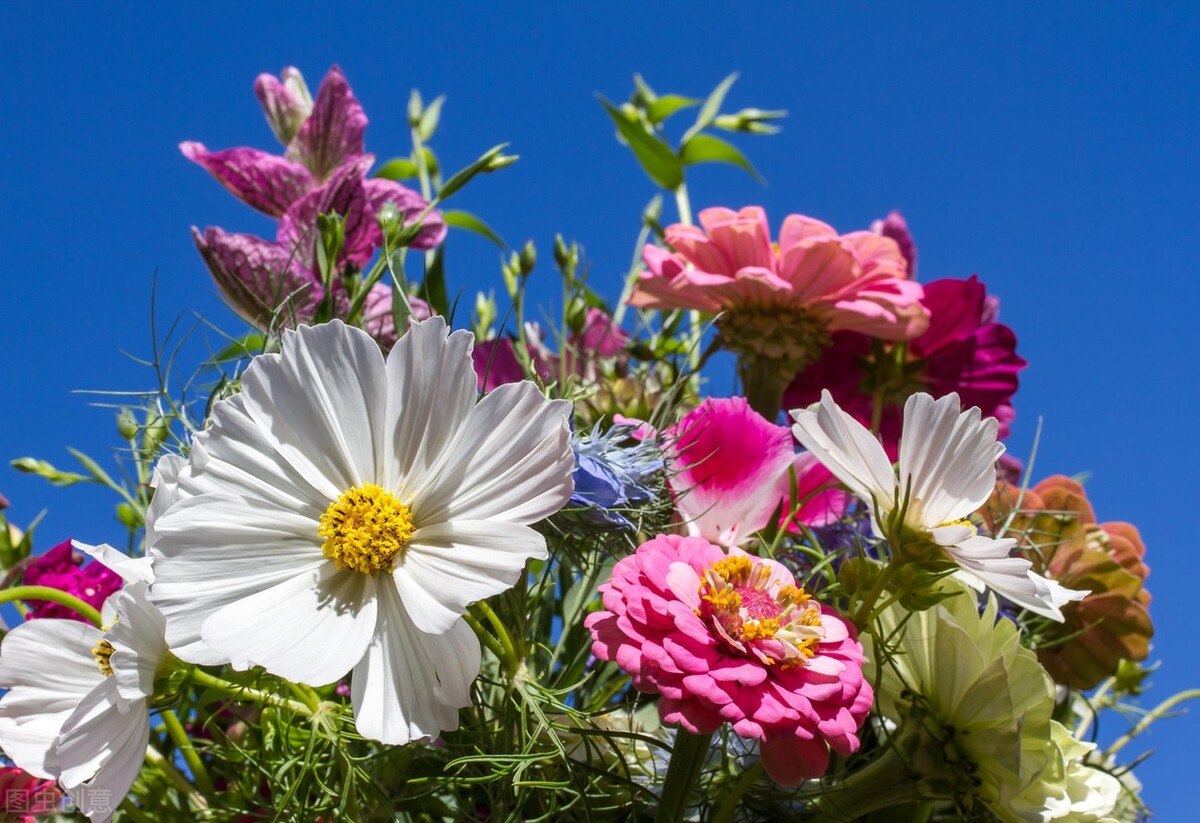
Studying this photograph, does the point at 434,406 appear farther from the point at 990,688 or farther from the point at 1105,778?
the point at 1105,778

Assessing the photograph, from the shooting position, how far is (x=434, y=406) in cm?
39

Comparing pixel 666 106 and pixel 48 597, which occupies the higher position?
pixel 666 106

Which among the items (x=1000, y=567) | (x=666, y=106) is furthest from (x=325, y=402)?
(x=666, y=106)

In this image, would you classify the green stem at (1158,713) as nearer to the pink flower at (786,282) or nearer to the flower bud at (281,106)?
the pink flower at (786,282)

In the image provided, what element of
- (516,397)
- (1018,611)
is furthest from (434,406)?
(1018,611)

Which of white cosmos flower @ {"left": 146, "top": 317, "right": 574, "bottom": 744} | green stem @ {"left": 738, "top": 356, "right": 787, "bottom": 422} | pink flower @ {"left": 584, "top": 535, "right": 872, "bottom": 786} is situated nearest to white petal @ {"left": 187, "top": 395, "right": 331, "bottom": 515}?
white cosmos flower @ {"left": 146, "top": 317, "right": 574, "bottom": 744}

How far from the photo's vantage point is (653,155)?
0.93m

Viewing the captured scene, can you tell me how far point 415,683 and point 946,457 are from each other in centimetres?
20

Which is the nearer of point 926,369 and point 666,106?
point 926,369

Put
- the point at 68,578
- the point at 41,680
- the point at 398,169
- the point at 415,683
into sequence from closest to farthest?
the point at 415,683
the point at 41,680
the point at 68,578
the point at 398,169

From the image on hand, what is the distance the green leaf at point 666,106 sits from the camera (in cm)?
99

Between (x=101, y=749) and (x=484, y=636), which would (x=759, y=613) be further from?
(x=101, y=749)

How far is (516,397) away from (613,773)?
17 cm

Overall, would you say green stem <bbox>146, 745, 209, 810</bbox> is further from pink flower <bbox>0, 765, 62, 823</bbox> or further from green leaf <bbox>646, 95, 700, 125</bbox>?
green leaf <bbox>646, 95, 700, 125</bbox>
